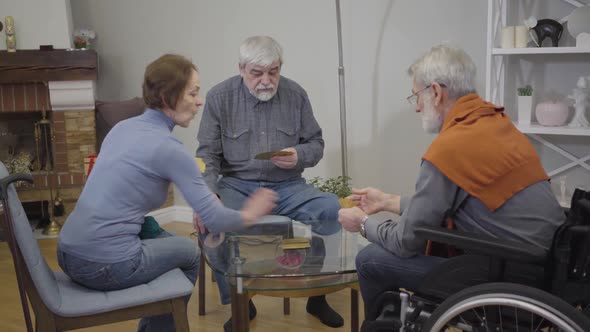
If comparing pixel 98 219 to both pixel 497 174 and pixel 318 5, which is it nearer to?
pixel 497 174

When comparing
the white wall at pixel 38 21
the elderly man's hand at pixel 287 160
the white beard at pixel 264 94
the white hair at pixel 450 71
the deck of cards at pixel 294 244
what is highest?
the white wall at pixel 38 21

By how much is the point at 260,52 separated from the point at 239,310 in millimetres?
1172

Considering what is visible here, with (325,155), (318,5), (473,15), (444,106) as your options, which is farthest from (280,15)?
(444,106)

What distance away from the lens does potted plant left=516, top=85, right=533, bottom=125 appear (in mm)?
2877

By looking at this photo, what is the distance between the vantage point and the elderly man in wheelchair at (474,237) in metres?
1.59

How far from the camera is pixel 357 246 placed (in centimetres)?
231

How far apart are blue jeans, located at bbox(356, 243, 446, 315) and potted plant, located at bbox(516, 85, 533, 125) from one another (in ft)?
4.21

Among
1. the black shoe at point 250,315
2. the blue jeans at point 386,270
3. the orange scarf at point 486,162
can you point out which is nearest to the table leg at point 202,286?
the black shoe at point 250,315

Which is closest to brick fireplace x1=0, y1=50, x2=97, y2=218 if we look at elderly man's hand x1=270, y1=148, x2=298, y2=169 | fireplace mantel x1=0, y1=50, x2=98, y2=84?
fireplace mantel x1=0, y1=50, x2=98, y2=84

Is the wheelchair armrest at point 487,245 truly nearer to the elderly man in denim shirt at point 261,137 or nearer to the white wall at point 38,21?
the elderly man in denim shirt at point 261,137

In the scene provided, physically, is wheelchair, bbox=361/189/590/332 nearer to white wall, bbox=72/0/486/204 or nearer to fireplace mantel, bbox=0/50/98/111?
white wall, bbox=72/0/486/204

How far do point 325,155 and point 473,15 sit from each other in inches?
43.5

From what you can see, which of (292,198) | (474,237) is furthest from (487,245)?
(292,198)

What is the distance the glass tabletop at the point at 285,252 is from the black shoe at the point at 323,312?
1.24 feet
